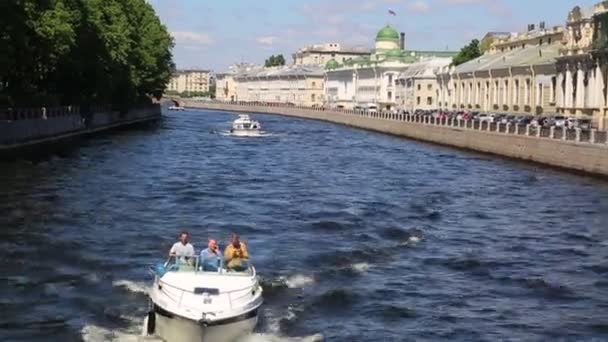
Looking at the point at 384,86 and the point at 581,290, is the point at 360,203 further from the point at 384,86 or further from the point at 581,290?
the point at 384,86

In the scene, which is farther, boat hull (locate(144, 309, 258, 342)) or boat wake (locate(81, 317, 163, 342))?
boat wake (locate(81, 317, 163, 342))

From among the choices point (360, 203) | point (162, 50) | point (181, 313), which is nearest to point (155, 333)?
point (181, 313)

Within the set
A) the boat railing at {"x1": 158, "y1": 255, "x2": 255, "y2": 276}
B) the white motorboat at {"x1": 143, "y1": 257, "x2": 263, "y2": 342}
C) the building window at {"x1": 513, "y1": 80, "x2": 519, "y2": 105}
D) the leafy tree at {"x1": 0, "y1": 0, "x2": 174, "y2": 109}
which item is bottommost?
the white motorboat at {"x1": 143, "y1": 257, "x2": 263, "y2": 342}

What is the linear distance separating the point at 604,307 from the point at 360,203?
19317 millimetres

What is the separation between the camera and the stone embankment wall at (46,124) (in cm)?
5997

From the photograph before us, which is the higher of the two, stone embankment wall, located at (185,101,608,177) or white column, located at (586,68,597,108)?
white column, located at (586,68,597,108)

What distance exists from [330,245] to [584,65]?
55.5m

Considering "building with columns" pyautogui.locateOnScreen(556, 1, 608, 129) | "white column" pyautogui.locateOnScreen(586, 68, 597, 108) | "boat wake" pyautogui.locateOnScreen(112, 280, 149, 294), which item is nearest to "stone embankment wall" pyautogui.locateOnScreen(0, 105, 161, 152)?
"boat wake" pyautogui.locateOnScreen(112, 280, 149, 294)

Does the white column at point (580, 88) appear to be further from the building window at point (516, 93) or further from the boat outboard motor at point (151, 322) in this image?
the boat outboard motor at point (151, 322)

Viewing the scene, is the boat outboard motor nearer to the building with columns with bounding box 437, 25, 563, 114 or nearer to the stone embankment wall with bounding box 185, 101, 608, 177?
the stone embankment wall with bounding box 185, 101, 608, 177

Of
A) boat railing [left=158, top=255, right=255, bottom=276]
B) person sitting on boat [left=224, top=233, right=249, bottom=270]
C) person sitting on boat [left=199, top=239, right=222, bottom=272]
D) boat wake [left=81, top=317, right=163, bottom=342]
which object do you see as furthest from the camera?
person sitting on boat [left=224, top=233, right=249, bottom=270]

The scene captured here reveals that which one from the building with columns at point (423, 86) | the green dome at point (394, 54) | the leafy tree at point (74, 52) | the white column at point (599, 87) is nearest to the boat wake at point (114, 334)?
the leafy tree at point (74, 52)

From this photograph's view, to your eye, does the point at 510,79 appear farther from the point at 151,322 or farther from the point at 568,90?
the point at 151,322

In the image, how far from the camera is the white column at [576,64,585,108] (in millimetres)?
83000
